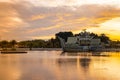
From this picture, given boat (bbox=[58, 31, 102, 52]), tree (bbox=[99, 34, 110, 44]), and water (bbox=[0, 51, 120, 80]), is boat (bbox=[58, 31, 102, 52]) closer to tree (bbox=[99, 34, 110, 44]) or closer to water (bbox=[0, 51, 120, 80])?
tree (bbox=[99, 34, 110, 44])

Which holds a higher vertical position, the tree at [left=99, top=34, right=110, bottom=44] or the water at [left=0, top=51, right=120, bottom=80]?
the tree at [left=99, top=34, right=110, bottom=44]

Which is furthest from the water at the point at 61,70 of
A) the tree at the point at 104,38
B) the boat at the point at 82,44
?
the tree at the point at 104,38

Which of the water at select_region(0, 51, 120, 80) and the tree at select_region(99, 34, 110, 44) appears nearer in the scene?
the water at select_region(0, 51, 120, 80)

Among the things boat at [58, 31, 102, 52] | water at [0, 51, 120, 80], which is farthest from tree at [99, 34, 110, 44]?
water at [0, 51, 120, 80]

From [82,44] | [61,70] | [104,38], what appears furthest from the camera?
[104,38]

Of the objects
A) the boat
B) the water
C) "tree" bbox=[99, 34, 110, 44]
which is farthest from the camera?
"tree" bbox=[99, 34, 110, 44]

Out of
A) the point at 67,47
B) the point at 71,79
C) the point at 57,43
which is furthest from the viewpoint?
the point at 57,43

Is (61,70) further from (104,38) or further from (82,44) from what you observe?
(104,38)

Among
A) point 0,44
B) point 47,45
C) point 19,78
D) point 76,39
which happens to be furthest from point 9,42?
point 19,78

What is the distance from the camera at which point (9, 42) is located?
158500 mm

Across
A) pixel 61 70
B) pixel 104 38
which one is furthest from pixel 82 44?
pixel 61 70

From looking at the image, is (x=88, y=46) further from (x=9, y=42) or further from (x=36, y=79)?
(x=36, y=79)

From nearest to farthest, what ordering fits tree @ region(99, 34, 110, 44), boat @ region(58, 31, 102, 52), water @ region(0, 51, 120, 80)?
water @ region(0, 51, 120, 80)
boat @ region(58, 31, 102, 52)
tree @ region(99, 34, 110, 44)

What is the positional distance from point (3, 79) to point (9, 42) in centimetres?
14041
